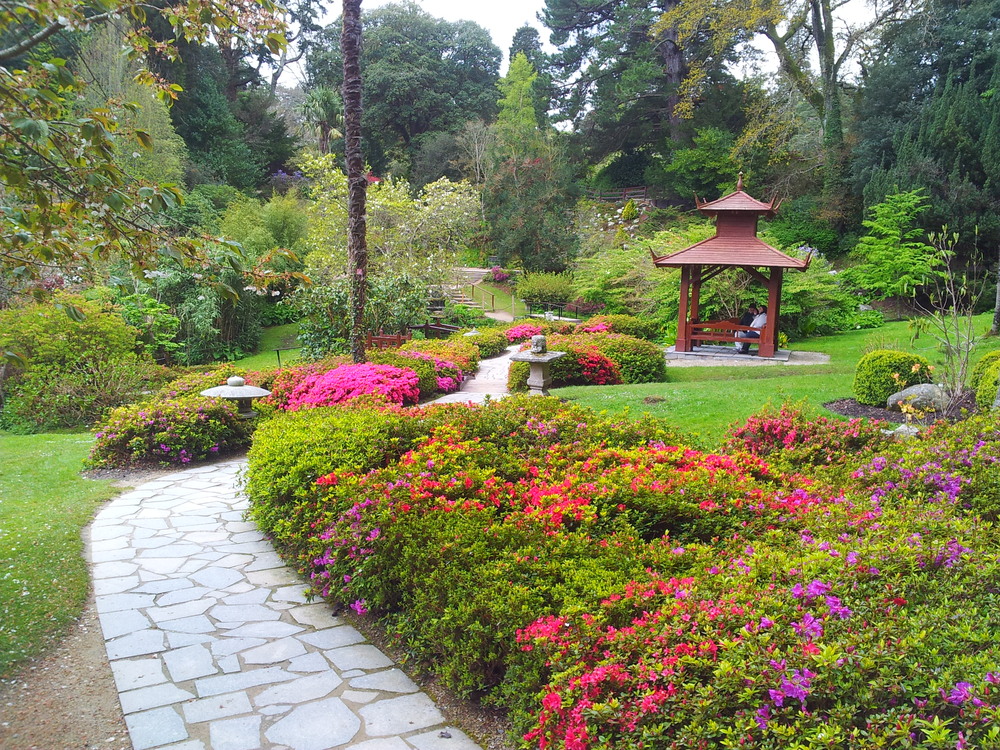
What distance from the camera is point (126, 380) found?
1128 cm

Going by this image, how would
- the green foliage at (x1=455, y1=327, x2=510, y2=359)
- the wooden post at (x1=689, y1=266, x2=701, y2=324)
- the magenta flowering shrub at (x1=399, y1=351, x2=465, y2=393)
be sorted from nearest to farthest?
the magenta flowering shrub at (x1=399, y1=351, x2=465, y2=393)
the wooden post at (x1=689, y1=266, x2=701, y2=324)
the green foliage at (x1=455, y1=327, x2=510, y2=359)

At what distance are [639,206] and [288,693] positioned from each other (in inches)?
1184

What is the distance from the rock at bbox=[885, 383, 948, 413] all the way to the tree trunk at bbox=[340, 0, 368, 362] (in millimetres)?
7348

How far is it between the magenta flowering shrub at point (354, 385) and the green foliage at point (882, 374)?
5.78m

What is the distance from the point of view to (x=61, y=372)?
11.0m

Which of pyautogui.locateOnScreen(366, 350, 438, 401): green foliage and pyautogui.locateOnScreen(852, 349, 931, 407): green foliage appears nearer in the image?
pyautogui.locateOnScreen(852, 349, 931, 407): green foliage

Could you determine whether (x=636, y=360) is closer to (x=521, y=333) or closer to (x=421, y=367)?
(x=421, y=367)

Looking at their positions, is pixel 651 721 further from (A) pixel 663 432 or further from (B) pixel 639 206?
(B) pixel 639 206

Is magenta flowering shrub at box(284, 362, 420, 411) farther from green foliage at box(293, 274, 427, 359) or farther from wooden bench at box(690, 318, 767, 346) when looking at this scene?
wooden bench at box(690, 318, 767, 346)

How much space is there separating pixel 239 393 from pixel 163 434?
93 centimetres

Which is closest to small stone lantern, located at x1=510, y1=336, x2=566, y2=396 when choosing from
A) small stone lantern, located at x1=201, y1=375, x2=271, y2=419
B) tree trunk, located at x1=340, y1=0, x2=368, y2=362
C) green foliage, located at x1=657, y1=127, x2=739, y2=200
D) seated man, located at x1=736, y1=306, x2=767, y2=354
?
tree trunk, located at x1=340, y1=0, x2=368, y2=362

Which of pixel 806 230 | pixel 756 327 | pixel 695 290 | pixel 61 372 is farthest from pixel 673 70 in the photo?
pixel 61 372

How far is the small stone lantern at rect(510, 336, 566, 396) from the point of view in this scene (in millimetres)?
9727

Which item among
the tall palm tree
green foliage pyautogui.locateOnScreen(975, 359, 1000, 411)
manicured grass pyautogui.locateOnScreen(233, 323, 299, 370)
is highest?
the tall palm tree
